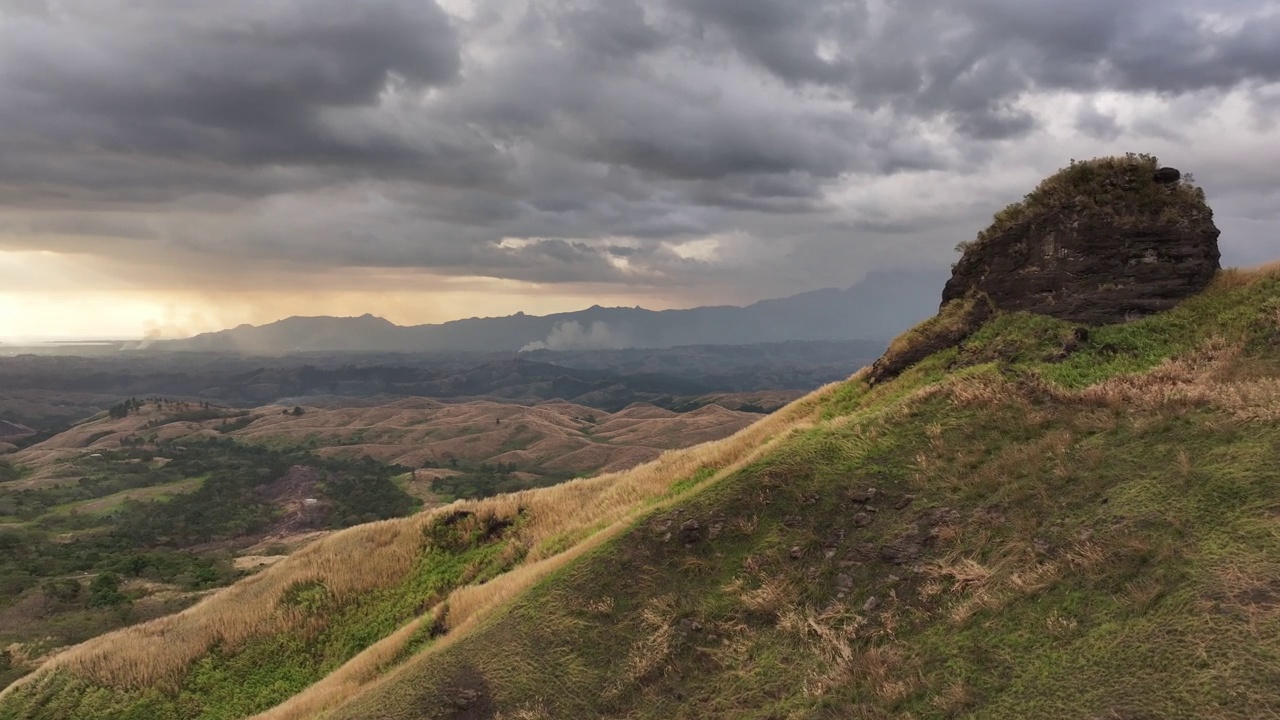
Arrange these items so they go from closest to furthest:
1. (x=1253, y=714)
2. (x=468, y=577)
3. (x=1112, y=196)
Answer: (x=1253, y=714) < (x=1112, y=196) < (x=468, y=577)

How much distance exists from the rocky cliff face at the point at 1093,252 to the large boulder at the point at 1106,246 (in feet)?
0.09

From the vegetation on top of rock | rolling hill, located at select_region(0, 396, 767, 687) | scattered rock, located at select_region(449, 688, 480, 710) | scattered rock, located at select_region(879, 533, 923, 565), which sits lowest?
rolling hill, located at select_region(0, 396, 767, 687)

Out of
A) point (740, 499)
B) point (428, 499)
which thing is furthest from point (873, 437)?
point (428, 499)

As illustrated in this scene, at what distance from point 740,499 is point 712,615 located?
3155 mm

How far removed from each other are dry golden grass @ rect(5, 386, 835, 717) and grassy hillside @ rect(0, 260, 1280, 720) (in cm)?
22

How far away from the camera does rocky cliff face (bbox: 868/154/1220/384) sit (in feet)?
61.4

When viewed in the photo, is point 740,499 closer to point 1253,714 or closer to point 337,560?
point 1253,714

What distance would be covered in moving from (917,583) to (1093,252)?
47.5 ft

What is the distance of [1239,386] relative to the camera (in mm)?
12555

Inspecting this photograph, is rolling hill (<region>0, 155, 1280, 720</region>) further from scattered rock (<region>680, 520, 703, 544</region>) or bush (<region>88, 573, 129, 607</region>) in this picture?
bush (<region>88, 573, 129, 607</region>)

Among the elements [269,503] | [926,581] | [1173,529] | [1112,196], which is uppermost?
[1112,196]

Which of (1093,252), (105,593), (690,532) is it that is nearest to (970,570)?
A: (690,532)

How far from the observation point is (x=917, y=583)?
10.7 m

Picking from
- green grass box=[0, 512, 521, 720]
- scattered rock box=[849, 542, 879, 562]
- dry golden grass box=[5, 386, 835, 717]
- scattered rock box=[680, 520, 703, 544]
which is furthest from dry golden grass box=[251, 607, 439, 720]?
scattered rock box=[849, 542, 879, 562]
